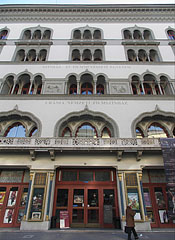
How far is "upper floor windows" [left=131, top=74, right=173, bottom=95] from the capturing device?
16.3m

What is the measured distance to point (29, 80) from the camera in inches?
675

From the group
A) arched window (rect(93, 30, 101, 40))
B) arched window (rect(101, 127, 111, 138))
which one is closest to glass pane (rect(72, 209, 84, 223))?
arched window (rect(101, 127, 111, 138))

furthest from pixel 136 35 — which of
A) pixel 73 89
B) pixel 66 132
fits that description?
pixel 66 132

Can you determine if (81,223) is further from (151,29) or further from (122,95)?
(151,29)

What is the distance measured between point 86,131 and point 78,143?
232 cm

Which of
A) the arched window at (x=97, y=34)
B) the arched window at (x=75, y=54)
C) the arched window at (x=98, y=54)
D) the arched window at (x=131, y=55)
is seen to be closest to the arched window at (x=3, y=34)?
the arched window at (x=75, y=54)

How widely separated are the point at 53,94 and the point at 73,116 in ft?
10.0

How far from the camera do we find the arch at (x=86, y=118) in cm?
1329

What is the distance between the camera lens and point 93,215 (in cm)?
1111

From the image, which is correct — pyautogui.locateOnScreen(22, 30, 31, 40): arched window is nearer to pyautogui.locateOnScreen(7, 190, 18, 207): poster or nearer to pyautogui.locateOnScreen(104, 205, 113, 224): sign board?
pyautogui.locateOnScreen(7, 190, 18, 207): poster

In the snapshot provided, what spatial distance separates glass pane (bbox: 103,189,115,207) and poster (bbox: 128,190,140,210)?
133 centimetres

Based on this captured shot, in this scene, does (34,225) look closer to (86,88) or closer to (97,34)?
(86,88)

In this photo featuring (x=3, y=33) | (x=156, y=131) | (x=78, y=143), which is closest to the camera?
(x=78, y=143)

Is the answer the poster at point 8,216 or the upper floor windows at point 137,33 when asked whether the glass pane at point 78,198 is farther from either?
the upper floor windows at point 137,33
